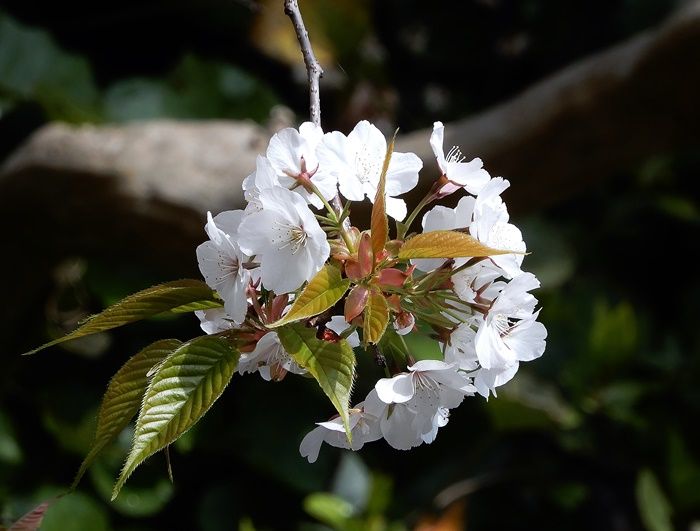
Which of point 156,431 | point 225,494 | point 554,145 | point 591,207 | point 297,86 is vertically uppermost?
point 156,431

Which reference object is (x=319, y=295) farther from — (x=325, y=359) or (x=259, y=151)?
(x=259, y=151)

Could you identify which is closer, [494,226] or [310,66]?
[494,226]

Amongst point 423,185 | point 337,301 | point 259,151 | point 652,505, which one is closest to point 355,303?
point 337,301

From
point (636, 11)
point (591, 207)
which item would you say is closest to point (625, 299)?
point (591, 207)

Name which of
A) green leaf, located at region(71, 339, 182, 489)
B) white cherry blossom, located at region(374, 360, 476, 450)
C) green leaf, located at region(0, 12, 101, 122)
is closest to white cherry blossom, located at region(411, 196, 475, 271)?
white cherry blossom, located at region(374, 360, 476, 450)

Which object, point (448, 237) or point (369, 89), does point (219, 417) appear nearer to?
point (369, 89)
